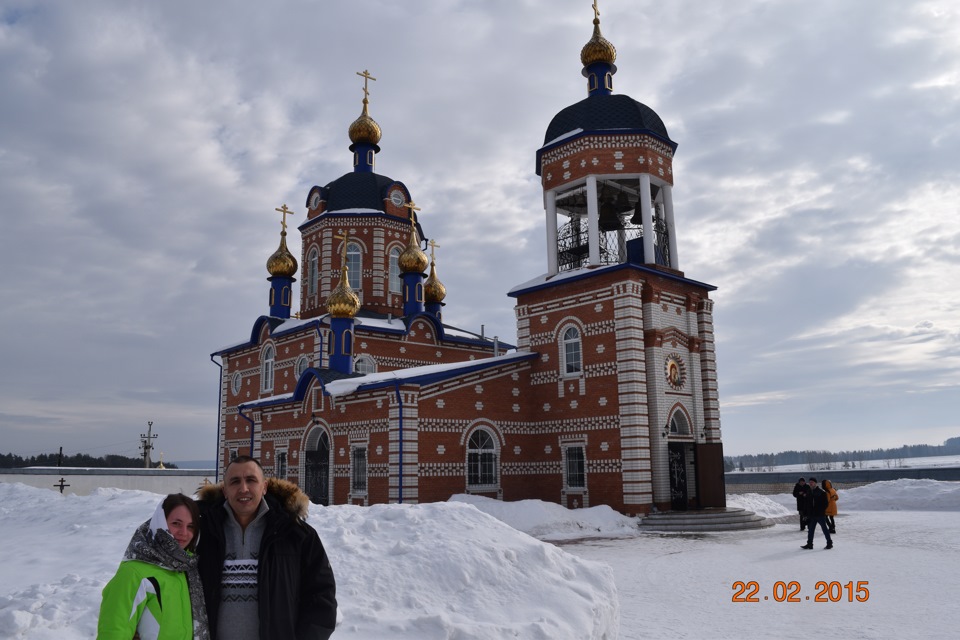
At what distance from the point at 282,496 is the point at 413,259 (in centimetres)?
2293

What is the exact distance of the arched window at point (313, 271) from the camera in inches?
1116

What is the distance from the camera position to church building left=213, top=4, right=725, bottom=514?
19219 millimetres

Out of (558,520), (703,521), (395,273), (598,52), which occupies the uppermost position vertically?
(598,52)

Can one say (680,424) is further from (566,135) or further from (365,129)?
(365,129)

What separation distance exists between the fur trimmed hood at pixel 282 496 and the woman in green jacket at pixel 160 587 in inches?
8.1

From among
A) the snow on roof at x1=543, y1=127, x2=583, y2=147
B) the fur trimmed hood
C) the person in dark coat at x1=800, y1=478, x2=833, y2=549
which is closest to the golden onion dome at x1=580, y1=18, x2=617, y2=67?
the snow on roof at x1=543, y1=127, x2=583, y2=147

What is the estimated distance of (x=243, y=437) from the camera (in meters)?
28.3

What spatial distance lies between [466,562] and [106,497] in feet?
24.6

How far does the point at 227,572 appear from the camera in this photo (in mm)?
3279

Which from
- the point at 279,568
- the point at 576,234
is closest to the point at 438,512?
the point at 279,568

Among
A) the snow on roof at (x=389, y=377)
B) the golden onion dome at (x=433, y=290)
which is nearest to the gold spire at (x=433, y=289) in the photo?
the golden onion dome at (x=433, y=290)

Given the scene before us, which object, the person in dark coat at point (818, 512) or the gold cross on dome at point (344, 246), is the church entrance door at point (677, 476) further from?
the gold cross on dome at point (344, 246)

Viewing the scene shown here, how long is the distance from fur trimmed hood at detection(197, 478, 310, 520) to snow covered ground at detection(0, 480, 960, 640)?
3206mm

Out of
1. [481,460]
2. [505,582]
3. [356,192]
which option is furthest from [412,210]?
[505,582]
